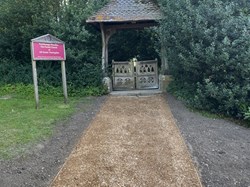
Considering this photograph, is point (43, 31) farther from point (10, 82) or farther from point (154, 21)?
point (154, 21)

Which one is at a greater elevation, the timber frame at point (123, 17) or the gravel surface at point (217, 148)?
the timber frame at point (123, 17)

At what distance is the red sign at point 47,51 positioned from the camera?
8.45 m

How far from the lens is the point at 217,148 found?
201 inches

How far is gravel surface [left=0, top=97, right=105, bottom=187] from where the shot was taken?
3.87m

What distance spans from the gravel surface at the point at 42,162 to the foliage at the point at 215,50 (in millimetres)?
3543

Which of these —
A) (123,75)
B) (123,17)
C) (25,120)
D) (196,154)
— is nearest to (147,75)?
(123,75)

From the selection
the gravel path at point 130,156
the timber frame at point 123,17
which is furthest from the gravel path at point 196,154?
the timber frame at point 123,17

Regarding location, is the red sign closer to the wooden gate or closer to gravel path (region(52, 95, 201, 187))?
gravel path (region(52, 95, 201, 187))

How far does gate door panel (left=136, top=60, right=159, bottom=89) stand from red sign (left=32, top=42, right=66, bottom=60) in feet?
13.0

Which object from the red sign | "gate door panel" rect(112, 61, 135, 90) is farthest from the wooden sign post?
"gate door panel" rect(112, 61, 135, 90)

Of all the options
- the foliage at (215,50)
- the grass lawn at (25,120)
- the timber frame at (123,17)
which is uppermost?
the timber frame at (123,17)

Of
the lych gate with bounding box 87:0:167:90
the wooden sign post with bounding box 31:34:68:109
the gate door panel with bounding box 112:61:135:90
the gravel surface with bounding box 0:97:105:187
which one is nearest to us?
the gravel surface with bounding box 0:97:105:187

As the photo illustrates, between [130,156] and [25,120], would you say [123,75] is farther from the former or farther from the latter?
[130,156]

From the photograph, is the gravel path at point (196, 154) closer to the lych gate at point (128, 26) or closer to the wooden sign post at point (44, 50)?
the wooden sign post at point (44, 50)
